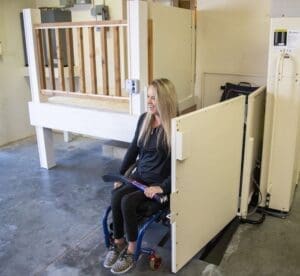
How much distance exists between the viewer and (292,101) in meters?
2.37

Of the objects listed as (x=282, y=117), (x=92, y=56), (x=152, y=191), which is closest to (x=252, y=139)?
(x=282, y=117)

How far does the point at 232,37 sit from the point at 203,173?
177 centimetres

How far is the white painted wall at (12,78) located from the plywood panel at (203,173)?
10.4ft

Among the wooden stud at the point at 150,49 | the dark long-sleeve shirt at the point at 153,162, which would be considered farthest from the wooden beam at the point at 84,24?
the dark long-sleeve shirt at the point at 153,162

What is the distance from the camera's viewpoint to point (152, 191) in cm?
198

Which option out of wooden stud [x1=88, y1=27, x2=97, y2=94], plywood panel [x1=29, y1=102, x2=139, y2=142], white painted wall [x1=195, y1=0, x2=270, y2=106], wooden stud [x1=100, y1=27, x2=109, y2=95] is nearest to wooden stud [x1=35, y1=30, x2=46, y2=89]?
plywood panel [x1=29, y1=102, x2=139, y2=142]

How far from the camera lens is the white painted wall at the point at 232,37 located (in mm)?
3133

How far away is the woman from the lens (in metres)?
1.99

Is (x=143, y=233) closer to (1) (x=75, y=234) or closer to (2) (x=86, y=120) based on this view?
(1) (x=75, y=234)

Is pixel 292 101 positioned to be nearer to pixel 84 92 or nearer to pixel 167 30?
pixel 167 30

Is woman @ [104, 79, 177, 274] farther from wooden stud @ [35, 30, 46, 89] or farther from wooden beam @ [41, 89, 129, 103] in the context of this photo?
wooden stud @ [35, 30, 46, 89]

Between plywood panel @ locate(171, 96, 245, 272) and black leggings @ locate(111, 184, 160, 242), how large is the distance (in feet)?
0.71

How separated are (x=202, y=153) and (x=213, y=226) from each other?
59cm

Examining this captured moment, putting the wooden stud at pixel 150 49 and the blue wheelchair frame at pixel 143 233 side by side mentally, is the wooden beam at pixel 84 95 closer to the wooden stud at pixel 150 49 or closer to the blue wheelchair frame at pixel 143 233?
the wooden stud at pixel 150 49
